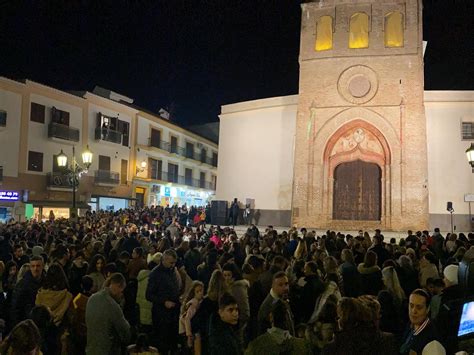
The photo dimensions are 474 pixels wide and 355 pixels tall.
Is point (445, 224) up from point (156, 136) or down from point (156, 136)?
down

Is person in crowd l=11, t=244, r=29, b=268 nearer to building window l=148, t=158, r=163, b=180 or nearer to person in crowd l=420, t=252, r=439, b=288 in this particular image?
person in crowd l=420, t=252, r=439, b=288

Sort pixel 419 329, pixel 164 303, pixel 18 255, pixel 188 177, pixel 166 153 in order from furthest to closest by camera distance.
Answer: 1. pixel 188 177
2. pixel 166 153
3. pixel 18 255
4. pixel 164 303
5. pixel 419 329

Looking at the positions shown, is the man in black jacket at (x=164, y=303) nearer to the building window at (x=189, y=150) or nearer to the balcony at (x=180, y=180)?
the balcony at (x=180, y=180)

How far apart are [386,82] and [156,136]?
21.9 meters

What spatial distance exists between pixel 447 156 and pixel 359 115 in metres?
5.16

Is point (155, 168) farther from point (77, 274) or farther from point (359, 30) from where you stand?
point (77, 274)

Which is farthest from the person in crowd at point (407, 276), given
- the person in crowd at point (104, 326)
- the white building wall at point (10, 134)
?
the white building wall at point (10, 134)

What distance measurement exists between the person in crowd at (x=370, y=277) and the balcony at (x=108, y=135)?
94.2ft

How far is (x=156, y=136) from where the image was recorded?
1599 inches

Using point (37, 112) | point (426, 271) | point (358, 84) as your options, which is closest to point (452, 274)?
point (426, 271)

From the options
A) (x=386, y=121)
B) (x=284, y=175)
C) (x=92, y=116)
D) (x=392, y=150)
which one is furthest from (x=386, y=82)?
(x=92, y=116)

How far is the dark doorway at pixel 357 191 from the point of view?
2478 centimetres

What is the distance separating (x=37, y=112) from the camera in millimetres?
28500

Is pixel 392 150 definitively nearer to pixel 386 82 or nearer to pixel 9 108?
pixel 386 82
